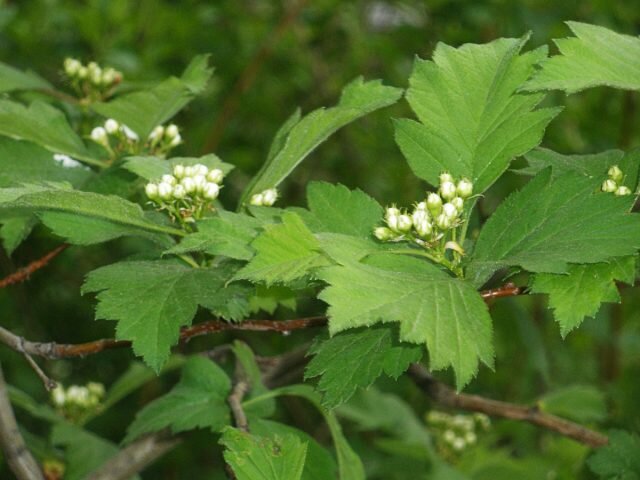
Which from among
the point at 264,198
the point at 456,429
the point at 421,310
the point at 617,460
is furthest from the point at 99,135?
the point at 456,429

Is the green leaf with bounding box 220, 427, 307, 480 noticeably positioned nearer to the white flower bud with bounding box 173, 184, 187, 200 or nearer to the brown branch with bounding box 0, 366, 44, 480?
the white flower bud with bounding box 173, 184, 187, 200

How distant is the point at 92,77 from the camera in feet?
6.14

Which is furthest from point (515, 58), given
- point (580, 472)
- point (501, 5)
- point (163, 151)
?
point (501, 5)

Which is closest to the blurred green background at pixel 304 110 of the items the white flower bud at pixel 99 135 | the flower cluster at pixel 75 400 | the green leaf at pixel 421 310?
the flower cluster at pixel 75 400

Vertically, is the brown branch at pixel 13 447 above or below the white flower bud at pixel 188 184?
below

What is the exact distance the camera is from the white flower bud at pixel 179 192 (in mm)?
1200

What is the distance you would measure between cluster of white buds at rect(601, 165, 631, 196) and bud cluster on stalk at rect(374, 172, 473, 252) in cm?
17

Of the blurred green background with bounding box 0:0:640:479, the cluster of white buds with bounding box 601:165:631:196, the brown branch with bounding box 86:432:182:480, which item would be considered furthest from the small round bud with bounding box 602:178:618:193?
the blurred green background with bounding box 0:0:640:479

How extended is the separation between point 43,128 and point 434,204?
66 centimetres

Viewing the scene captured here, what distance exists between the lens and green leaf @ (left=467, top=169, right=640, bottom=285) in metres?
1.02

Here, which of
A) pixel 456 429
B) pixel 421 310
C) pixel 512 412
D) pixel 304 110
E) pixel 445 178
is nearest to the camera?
pixel 421 310

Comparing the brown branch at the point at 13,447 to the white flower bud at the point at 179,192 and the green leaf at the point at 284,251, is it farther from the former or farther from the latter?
the green leaf at the point at 284,251

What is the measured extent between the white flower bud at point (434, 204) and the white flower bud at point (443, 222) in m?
0.01

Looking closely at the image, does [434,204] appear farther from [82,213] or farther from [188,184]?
[82,213]
